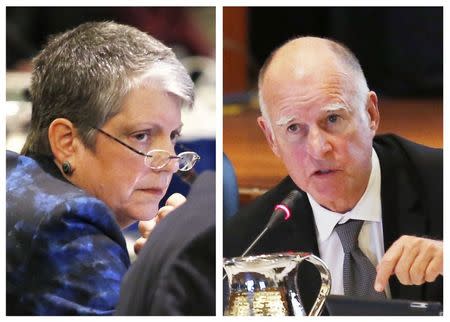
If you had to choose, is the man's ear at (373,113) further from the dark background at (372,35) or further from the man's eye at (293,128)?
the man's eye at (293,128)

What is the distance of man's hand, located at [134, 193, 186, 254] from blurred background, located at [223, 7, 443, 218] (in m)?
0.15

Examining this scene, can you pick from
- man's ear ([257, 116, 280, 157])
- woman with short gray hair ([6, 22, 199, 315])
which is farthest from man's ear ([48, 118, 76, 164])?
man's ear ([257, 116, 280, 157])

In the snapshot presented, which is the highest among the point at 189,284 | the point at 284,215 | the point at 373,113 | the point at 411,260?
the point at 373,113

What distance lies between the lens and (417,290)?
3.26m

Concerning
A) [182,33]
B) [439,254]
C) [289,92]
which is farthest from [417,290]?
[182,33]

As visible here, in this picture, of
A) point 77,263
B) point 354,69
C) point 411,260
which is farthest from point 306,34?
point 77,263

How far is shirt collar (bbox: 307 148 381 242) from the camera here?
3.29 meters

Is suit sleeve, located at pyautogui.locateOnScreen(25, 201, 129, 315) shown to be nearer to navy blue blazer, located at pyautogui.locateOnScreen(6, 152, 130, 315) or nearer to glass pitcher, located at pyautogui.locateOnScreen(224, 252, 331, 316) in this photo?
navy blue blazer, located at pyautogui.locateOnScreen(6, 152, 130, 315)

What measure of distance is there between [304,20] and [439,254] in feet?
2.75

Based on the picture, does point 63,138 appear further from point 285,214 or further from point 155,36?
point 285,214

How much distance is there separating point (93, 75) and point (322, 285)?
0.96 meters

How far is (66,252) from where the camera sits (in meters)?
3.21

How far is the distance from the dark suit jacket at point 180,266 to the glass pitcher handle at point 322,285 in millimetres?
311

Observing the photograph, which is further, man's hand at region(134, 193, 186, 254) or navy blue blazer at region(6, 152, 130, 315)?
man's hand at region(134, 193, 186, 254)
